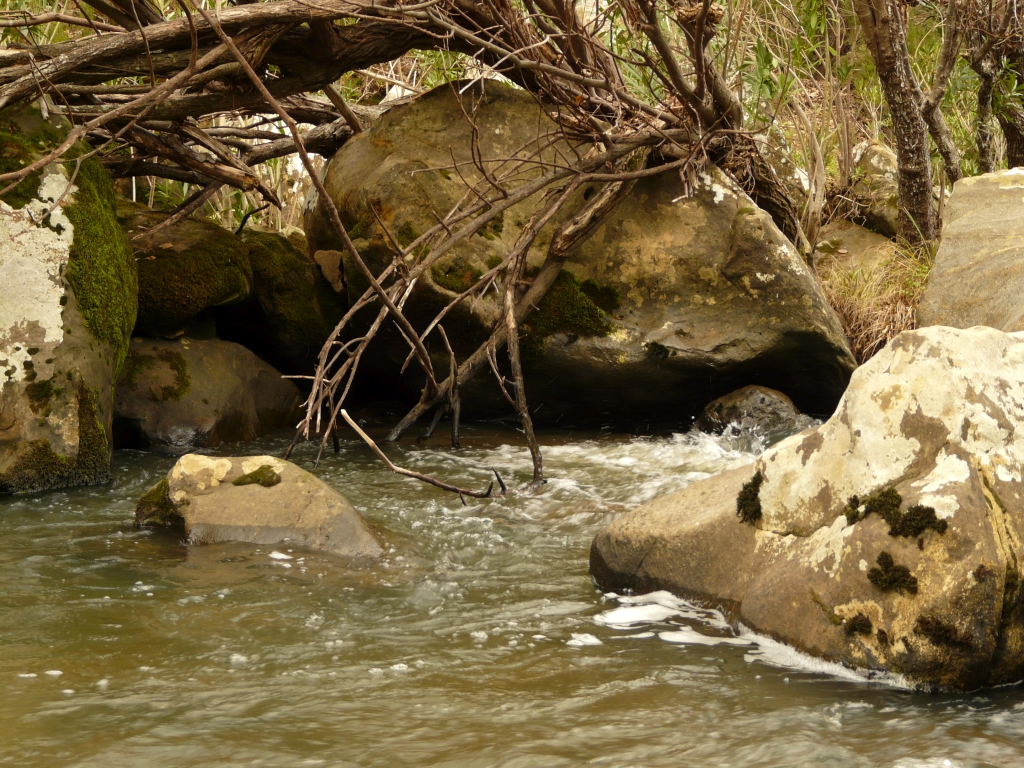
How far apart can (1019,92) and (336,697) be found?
760 cm

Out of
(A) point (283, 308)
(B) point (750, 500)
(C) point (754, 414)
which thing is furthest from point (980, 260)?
(A) point (283, 308)

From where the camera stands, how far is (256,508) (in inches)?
167

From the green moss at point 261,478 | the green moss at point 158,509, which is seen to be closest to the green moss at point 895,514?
the green moss at point 261,478

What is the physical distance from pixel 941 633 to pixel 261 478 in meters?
2.80

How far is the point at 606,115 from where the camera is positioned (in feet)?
21.5

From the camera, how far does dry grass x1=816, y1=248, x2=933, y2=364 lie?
24.7 ft

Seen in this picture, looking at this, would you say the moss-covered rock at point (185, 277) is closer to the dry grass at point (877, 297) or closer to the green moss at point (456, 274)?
the green moss at point (456, 274)

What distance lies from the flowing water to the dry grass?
13.5 feet

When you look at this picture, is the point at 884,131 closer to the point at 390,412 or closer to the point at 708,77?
the point at 708,77

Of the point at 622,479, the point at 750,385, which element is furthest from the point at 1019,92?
the point at 622,479

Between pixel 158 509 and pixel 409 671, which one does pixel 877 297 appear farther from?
pixel 409 671

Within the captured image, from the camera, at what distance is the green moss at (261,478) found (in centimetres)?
433

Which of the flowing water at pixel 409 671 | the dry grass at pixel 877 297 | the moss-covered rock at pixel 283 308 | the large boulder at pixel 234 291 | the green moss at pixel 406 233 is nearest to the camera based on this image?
the flowing water at pixel 409 671

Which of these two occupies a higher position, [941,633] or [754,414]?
[754,414]
